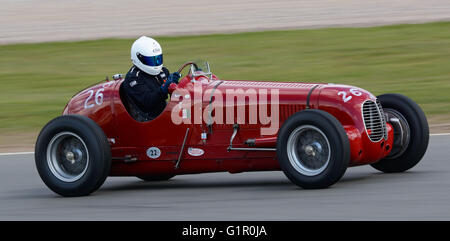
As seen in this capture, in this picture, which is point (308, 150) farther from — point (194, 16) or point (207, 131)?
point (194, 16)

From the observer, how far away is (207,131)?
7.69 metres

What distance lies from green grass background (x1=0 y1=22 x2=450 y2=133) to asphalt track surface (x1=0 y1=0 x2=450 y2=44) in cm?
119

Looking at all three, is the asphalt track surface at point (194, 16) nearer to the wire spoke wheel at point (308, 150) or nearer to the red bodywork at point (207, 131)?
the red bodywork at point (207, 131)

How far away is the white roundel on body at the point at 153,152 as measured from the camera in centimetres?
788

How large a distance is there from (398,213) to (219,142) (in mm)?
2124

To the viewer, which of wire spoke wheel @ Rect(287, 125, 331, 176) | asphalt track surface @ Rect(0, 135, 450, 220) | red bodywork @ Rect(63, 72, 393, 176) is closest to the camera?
asphalt track surface @ Rect(0, 135, 450, 220)

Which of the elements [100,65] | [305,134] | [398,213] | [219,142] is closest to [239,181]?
[219,142]

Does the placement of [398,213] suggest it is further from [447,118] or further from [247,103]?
[447,118]

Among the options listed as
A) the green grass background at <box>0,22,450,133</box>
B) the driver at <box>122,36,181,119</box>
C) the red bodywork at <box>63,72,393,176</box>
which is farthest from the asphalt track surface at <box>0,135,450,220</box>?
the green grass background at <box>0,22,450,133</box>

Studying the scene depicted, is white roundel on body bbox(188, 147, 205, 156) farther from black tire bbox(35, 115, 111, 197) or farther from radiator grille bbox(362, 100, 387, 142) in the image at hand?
radiator grille bbox(362, 100, 387, 142)

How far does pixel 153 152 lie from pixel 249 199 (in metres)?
1.33

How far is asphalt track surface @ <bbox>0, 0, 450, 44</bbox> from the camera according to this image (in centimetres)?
2116

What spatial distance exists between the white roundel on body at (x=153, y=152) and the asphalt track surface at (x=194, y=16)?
42.9 ft

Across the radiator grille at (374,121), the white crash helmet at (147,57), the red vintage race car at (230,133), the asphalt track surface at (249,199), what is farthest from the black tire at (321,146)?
the white crash helmet at (147,57)
